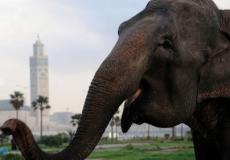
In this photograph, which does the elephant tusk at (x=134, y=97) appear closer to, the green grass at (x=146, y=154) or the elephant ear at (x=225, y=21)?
the elephant ear at (x=225, y=21)

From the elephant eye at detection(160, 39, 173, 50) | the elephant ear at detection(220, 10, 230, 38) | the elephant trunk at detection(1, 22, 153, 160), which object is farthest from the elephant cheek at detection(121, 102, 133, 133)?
the elephant ear at detection(220, 10, 230, 38)

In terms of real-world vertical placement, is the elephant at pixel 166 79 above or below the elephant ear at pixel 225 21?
below

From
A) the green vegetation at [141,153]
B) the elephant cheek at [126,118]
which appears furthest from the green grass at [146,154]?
the elephant cheek at [126,118]

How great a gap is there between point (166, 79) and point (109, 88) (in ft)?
1.31

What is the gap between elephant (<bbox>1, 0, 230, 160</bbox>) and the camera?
127 inches

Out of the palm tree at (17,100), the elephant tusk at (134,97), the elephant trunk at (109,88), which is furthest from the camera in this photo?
the palm tree at (17,100)

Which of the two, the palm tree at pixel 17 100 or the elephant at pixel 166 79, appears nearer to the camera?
the elephant at pixel 166 79

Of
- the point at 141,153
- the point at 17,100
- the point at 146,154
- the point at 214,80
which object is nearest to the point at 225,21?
the point at 214,80

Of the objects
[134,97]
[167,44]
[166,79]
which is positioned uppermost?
[167,44]

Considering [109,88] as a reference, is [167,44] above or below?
above

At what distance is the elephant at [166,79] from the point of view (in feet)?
10.6

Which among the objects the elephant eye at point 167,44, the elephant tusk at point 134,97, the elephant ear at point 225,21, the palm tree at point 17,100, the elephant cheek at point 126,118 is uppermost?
the palm tree at point 17,100

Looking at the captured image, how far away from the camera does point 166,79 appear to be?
11.3 feet

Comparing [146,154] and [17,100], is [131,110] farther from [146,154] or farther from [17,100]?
[17,100]
